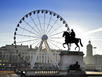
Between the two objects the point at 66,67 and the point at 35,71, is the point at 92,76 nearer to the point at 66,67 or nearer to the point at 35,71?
the point at 66,67

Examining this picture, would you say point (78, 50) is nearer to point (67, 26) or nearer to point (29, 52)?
point (67, 26)

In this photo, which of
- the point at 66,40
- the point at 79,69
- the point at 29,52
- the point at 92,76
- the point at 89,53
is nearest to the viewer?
the point at 92,76

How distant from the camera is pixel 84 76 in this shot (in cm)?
3134

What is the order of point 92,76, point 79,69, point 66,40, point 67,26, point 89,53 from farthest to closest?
point 89,53 → point 67,26 → point 66,40 → point 79,69 → point 92,76

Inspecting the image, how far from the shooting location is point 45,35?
51.1 meters

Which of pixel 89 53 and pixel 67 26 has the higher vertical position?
pixel 67 26

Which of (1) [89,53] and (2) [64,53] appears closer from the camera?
(2) [64,53]

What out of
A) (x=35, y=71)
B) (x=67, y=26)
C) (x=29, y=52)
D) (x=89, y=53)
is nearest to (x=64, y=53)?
(x=35, y=71)

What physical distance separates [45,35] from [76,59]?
17.6 meters

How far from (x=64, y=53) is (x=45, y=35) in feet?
56.3

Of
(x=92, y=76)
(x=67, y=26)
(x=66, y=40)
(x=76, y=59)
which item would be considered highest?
(x=67, y=26)

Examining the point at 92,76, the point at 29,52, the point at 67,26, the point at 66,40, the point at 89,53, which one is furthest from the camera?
the point at 29,52

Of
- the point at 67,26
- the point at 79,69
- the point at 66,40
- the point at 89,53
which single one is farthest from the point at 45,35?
the point at 89,53

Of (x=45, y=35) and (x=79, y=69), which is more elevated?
(x=45, y=35)
